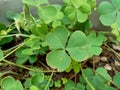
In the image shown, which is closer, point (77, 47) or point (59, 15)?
point (77, 47)

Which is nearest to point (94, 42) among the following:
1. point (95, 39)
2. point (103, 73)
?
point (95, 39)

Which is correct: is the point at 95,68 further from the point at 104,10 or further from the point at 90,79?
the point at 104,10

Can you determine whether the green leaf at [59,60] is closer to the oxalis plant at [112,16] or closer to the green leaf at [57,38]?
the green leaf at [57,38]

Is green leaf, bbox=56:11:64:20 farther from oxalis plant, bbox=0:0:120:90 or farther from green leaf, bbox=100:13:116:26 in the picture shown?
green leaf, bbox=100:13:116:26

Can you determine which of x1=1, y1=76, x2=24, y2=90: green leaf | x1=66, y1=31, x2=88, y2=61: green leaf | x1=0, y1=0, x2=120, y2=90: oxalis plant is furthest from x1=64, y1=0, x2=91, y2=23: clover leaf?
x1=1, y1=76, x2=24, y2=90: green leaf

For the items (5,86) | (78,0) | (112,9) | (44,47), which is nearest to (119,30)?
(112,9)

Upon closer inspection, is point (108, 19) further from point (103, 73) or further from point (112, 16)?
point (103, 73)

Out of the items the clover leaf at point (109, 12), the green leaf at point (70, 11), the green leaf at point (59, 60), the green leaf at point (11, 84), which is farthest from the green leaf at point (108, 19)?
the green leaf at point (11, 84)
